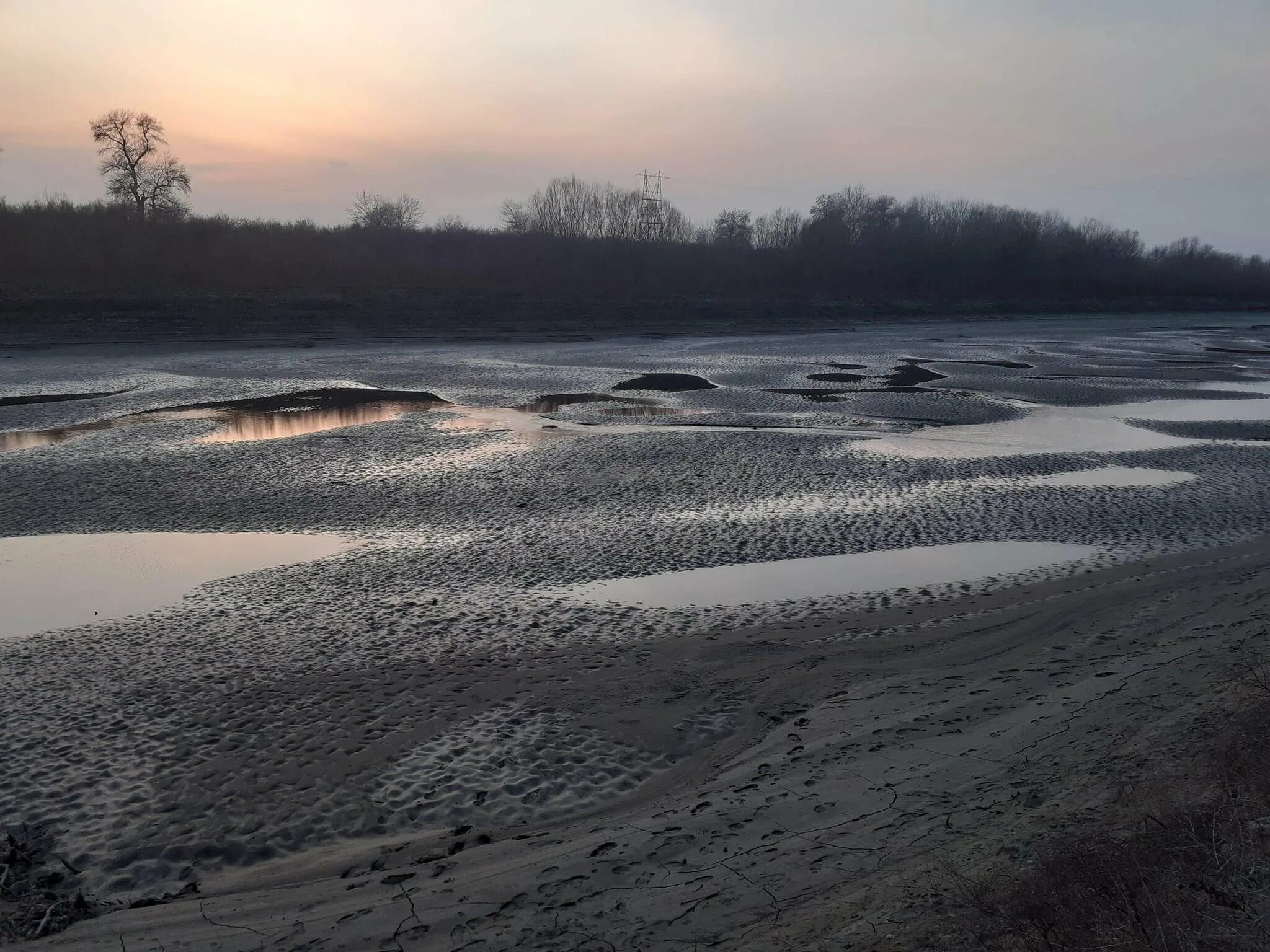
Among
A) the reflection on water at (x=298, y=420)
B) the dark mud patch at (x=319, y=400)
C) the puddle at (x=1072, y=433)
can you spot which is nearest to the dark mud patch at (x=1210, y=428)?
the puddle at (x=1072, y=433)

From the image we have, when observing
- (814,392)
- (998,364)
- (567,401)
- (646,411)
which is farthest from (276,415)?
(998,364)

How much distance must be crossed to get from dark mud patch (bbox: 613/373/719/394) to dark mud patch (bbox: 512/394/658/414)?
1.40 m

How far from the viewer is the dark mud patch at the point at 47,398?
17766mm

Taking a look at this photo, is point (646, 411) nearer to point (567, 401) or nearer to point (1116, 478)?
point (567, 401)

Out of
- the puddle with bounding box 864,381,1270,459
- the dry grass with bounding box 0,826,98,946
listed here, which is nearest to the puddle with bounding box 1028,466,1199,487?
the puddle with bounding box 864,381,1270,459

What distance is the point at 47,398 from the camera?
18.4m

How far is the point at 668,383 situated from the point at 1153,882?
19166 millimetres

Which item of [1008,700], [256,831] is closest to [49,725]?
[256,831]

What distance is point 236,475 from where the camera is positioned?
1108 centimetres

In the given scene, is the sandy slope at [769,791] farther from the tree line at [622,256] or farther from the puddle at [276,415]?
the tree line at [622,256]

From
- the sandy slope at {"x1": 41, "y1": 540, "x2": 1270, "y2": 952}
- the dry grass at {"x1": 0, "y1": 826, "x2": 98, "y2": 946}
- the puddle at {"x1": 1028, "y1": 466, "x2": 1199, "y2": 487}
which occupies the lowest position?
the dry grass at {"x1": 0, "y1": 826, "x2": 98, "y2": 946}

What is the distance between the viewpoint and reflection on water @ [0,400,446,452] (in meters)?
13.8

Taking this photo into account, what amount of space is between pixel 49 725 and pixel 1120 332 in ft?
169

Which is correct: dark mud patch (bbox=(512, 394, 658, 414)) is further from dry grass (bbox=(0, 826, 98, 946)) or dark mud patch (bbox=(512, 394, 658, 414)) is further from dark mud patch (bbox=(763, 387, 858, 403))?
dry grass (bbox=(0, 826, 98, 946))
